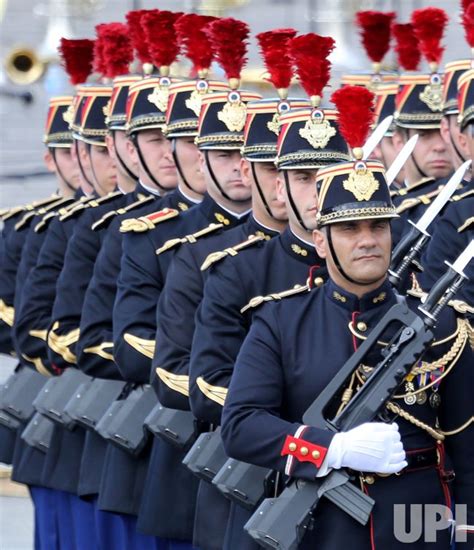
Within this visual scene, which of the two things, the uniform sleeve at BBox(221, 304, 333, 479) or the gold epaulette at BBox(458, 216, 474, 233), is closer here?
the uniform sleeve at BBox(221, 304, 333, 479)

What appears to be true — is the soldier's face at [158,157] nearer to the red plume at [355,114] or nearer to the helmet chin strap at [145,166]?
the helmet chin strap at [145,166]

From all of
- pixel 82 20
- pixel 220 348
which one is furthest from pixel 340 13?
pixel 220 348

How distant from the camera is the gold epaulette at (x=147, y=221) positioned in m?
8.86

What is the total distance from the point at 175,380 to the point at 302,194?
92 cm

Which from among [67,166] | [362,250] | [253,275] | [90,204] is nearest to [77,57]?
[67,166]

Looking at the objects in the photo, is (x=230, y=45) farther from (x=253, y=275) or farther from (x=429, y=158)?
(x=429, y=158)

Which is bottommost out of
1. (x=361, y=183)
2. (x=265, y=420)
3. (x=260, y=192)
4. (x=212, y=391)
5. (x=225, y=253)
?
(x=212, y=391)

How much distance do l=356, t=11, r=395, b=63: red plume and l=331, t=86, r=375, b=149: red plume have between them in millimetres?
3535

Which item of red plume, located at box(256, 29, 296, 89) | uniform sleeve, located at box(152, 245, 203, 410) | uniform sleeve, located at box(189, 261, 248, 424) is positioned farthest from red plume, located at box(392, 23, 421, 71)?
uniform sleeve, located at box(189, 261, 248, 424)

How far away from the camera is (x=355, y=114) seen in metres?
7.07

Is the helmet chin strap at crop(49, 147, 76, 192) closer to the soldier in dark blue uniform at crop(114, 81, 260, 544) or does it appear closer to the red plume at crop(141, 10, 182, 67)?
the red plume at crop(141, 10, 182, 67)

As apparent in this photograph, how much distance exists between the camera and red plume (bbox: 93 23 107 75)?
10875mm

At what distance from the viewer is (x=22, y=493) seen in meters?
13.0

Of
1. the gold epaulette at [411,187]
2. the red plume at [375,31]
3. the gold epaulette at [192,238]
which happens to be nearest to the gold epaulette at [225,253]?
the gold epaulette at [192,238]
